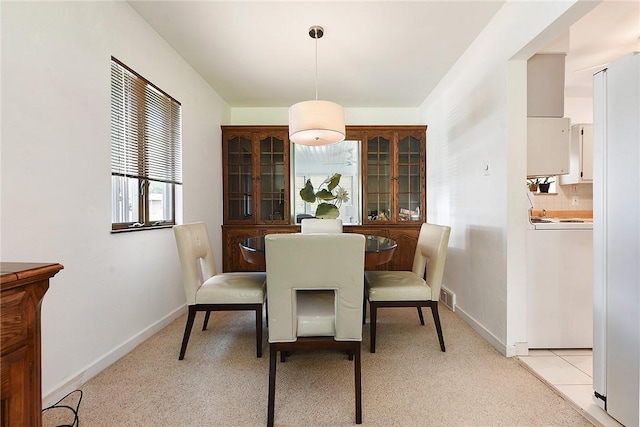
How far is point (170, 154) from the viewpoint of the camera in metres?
2.68

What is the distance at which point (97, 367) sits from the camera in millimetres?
1778

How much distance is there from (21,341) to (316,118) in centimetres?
194

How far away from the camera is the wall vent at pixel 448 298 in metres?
2.92

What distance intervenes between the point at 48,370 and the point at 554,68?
12.3 ft

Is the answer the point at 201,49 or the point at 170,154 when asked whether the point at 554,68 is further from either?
the point at 170,154

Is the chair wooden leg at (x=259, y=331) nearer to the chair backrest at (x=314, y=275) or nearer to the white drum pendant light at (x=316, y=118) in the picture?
the chair backrest at (x=314, y=275)

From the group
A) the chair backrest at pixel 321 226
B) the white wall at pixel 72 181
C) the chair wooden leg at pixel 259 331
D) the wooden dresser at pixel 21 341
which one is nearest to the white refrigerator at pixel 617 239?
the chair wooden leg at pixel 259 331

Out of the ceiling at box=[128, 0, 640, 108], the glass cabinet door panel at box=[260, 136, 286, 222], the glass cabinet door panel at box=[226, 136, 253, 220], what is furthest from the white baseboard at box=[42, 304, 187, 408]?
the ceiling at box=[128, 0, 640, 108]

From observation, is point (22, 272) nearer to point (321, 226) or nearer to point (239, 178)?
point (321, 226)

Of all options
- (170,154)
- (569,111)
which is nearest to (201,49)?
(170,154)

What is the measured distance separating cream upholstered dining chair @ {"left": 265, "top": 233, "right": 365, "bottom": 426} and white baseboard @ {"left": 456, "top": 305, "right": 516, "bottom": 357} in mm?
1274

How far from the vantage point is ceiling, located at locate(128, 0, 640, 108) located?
2.10m

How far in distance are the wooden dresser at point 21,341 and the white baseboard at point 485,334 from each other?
7.98 feet

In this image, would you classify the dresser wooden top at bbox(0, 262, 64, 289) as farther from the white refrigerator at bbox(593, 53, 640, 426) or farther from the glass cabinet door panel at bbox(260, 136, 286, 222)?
the glass cabinet door panel at bbox(260, 136, 286, 222)
